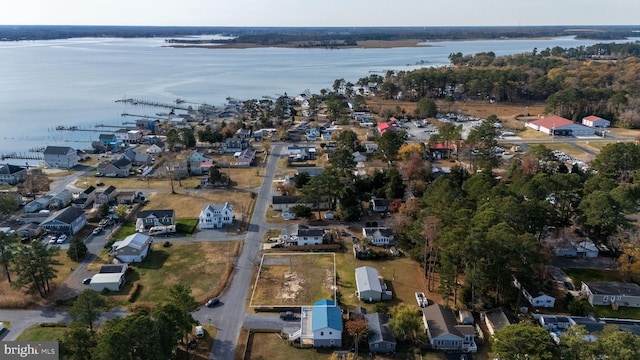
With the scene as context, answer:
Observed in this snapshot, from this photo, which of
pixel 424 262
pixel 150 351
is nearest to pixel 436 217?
pixel 424 262

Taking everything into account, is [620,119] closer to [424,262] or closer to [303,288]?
[424,262]

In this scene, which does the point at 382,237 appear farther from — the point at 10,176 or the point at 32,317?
the point at 10,176

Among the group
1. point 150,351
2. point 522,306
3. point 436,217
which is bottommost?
point 522,306

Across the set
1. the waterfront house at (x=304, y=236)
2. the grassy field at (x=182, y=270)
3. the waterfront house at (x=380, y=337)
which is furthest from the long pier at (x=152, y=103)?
the waterfront house at (x=380, y=337)

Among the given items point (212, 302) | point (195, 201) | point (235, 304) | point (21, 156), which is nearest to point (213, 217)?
point (195, 201)

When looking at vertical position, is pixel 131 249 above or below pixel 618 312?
above

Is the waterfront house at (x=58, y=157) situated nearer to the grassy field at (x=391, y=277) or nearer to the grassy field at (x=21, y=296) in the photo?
the grassy field at (x=21, y=296)
